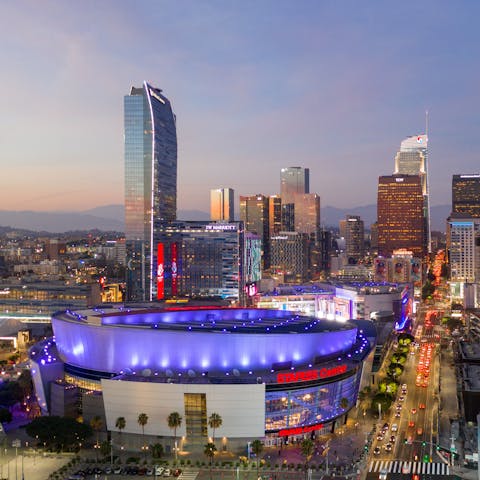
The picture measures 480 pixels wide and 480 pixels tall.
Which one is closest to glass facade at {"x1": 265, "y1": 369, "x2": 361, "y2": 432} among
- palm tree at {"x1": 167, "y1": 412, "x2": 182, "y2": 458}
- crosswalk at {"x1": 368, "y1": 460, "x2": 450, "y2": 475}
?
palm tree at {"x1": 167, "y1": 412, "x2": 182, "y2": 458}

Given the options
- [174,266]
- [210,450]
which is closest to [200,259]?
[174,266]

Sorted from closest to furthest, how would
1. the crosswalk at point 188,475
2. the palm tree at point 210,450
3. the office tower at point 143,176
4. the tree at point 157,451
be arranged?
the crosswalk at point 188,475 < the palm tree at point 210,450 < the tree at point 157,451 < the office tower at point 143,176

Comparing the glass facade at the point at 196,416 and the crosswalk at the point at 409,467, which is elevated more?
the glass facade at the point at 196,416

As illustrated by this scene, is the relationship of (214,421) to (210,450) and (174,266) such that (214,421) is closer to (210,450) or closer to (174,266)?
(210,450)

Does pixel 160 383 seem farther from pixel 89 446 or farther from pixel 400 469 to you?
pixel 400 469

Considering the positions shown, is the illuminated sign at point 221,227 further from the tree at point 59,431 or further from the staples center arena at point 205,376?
the tree at point 59,431

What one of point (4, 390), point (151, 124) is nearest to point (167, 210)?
point (151, 124)

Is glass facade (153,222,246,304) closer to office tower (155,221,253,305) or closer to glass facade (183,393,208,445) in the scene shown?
office tower (155,221,253,305)

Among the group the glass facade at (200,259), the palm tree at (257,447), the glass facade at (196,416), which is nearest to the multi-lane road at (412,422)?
the palm tree at (257,447)
